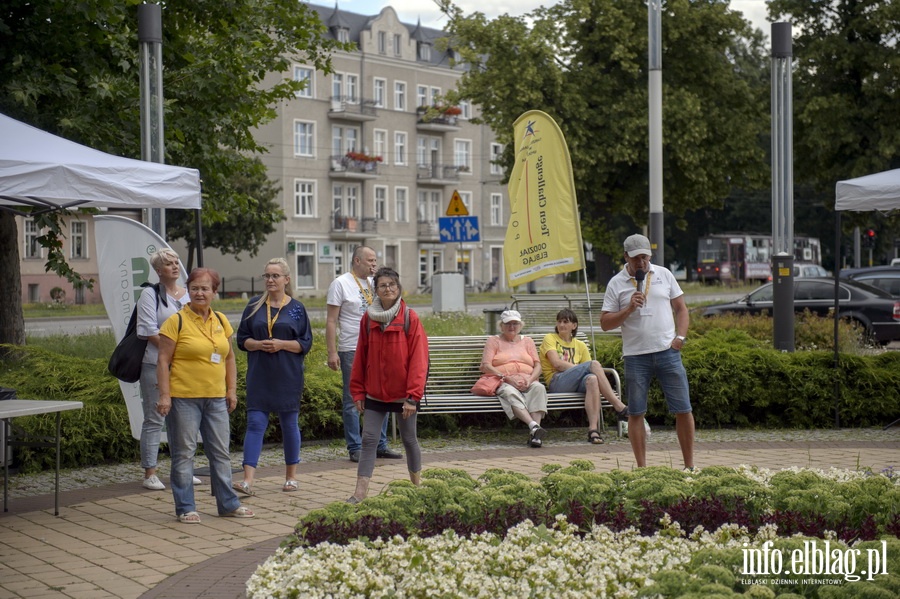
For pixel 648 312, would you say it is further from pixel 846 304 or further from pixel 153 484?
pixel 846 304

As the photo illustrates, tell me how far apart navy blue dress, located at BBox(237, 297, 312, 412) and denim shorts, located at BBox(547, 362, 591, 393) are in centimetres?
372

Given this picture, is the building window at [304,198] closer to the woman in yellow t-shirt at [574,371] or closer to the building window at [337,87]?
the building window at [337,87]

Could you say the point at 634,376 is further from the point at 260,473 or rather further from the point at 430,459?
the point at 260,473

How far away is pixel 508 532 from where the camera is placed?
5.64 m

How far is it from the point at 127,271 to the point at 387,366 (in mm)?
2863

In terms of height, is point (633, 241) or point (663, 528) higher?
point (633, 241)

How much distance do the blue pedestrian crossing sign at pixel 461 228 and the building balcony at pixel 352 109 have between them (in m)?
46.9

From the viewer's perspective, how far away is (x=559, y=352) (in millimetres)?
11914

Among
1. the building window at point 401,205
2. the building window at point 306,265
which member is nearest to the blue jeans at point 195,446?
the building window at point 306,265

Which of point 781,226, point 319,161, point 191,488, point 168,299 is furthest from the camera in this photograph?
point 319,161

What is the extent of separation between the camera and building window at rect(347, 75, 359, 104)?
67625 mm

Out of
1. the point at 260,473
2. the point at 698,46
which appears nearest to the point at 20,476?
the point at 260,473

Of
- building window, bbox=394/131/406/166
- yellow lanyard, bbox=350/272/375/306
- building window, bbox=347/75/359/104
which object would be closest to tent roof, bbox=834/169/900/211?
yellow lanyard, bbox=350/272/375/306

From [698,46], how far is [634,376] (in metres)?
25.6
